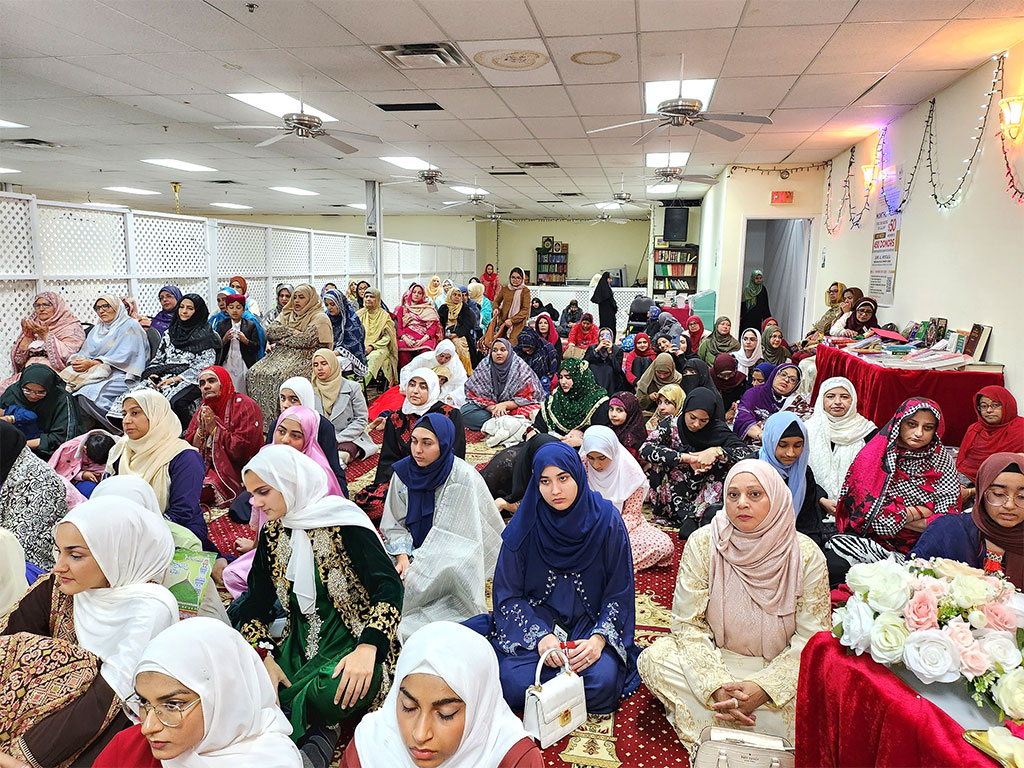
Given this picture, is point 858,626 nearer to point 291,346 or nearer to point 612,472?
point 612,472

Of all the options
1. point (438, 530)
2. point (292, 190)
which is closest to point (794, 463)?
point (438, 530)

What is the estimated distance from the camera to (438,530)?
2947 millimetres

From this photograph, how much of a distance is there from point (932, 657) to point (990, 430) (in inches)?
125

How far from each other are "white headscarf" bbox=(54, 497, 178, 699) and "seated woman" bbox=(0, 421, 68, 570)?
922 mm

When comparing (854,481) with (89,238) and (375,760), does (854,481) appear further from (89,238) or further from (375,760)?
(89,238)

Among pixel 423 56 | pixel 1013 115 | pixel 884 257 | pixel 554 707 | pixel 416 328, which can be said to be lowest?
pixel 554 707

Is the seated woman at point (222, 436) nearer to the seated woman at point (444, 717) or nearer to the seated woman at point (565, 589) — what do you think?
the seated woman at point (565, 589)

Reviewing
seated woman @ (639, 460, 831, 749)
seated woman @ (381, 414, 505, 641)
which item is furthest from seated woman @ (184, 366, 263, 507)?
seated woman @ (639, 460, 831, 749)

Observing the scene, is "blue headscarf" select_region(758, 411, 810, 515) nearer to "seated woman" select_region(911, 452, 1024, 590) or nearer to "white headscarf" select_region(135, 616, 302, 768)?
"seated woman" select_region(911, 452, 1024, 590)

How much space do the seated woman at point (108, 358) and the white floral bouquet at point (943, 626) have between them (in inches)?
207

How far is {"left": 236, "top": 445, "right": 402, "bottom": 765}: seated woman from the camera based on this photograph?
2100 mm

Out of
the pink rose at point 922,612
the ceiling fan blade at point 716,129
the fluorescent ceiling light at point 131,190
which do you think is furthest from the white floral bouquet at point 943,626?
the fluorescent ceiling light at point 131,190

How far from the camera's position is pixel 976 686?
4.51 feet

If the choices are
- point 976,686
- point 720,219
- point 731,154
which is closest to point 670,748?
point 976,686
